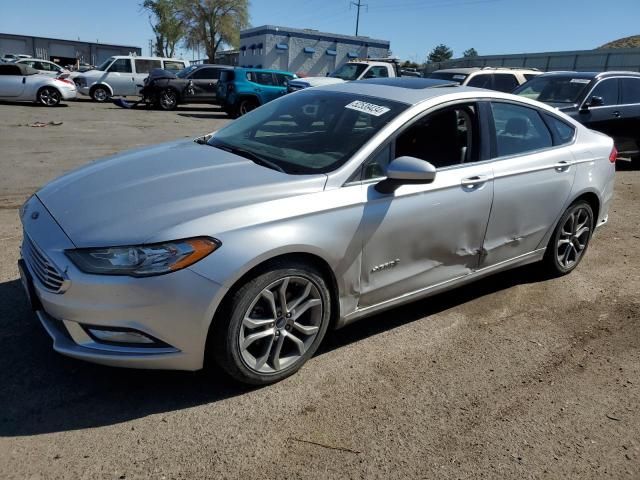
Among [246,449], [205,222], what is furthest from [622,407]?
[205,222]

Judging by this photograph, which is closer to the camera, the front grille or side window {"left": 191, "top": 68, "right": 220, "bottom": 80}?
the front grille

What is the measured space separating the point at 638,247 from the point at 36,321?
576cm

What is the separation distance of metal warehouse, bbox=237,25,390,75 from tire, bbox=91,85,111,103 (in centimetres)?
2013

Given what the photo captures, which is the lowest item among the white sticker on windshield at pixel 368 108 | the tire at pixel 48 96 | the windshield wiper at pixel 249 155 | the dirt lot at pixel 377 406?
the dirt lot at pixel 377 406

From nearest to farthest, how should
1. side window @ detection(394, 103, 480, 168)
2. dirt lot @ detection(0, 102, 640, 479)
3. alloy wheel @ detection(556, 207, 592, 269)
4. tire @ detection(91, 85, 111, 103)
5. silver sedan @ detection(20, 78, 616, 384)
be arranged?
dirt lot @ detection(0, 102, 640, 479)
silver sedan @ detection(20, 78, 616, 384)
side window @ detection(394, 103, 480, 168)
alloy wheel @ detection(556, 207, 592, 269)
tire @ detection(91, 85, 111, 103)

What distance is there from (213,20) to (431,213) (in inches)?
2443

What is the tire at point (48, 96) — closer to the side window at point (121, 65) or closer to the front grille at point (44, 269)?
the side window at point (121, 65)

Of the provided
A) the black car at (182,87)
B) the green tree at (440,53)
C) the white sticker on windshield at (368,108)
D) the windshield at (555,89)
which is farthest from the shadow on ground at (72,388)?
the green tree at (440,53)

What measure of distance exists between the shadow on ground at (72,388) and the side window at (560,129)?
8.13 feet

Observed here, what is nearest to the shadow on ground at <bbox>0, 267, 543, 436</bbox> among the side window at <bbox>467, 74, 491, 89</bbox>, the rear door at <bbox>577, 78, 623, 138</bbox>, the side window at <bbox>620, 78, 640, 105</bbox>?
the rear door at <bbox>577, 78, 623, 138</bbox>

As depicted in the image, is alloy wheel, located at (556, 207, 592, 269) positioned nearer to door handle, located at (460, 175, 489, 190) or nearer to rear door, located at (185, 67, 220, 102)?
door handle, located at (460, 175, 489, 190)

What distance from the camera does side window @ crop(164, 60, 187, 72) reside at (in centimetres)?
2231

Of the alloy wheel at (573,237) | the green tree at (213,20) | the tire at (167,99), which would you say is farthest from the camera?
the green tree at (213,20)

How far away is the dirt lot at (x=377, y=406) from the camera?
242 cm
